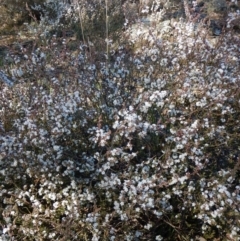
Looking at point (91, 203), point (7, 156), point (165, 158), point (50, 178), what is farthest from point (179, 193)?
point (7, 156)

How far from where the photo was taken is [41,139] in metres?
2.67

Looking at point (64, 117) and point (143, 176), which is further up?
point (64, 117)

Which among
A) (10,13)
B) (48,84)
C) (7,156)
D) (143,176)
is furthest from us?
(10,13)

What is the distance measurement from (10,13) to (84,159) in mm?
4625

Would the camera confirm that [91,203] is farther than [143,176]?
Yes

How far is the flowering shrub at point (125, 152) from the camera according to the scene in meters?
2.47

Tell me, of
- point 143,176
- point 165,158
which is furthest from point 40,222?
point 165,158

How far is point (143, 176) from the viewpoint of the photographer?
8.06ft

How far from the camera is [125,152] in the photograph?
2654mm

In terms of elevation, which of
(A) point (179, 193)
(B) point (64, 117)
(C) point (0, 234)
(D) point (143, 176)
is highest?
(B) point (64, 117)

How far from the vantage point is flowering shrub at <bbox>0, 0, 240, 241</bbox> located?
2.47 meters

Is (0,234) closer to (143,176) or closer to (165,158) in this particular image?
(143,176)

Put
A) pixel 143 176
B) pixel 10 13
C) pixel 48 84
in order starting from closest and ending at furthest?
pixel 143 176
pixel 48 84
pixel 10 13

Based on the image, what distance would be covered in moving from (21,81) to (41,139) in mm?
977
